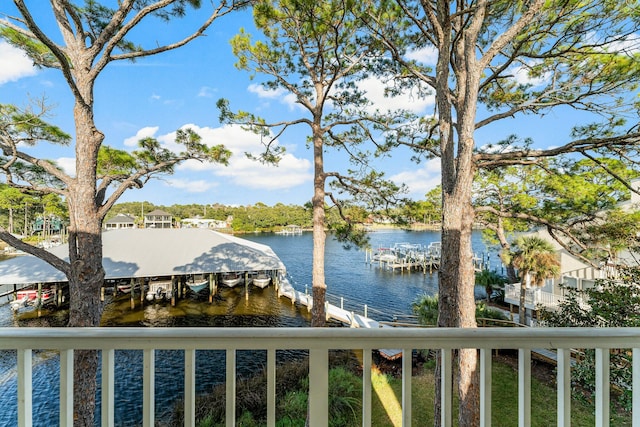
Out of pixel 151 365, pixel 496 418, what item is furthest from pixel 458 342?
pixel 496 418

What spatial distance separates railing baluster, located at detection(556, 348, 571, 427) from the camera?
1.00 meters

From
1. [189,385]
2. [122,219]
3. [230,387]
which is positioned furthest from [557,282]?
[122,219]

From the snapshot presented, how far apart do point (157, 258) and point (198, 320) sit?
2.96m

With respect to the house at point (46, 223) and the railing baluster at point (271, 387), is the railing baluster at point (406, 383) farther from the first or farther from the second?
the house at point (46, 223)

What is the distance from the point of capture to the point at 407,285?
18.4 meters

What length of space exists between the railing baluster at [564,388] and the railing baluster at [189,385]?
51.8 inches

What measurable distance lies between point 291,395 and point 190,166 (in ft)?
16.3

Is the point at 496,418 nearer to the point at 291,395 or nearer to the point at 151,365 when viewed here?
the point at 291,395

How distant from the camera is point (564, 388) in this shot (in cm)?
101

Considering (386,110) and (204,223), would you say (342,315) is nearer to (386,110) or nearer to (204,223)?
Answer: (386,110)

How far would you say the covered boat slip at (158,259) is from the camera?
29.2 ft

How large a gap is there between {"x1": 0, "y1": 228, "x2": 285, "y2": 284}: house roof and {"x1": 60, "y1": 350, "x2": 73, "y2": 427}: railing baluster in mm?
9800

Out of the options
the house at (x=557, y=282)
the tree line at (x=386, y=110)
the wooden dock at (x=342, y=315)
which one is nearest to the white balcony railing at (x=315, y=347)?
the tree line at (x=386, y=110)

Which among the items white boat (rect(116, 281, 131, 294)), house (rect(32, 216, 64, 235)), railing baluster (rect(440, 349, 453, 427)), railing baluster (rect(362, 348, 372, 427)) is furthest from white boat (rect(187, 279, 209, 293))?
railing baluster (rect(440, 349, 453, 427))
